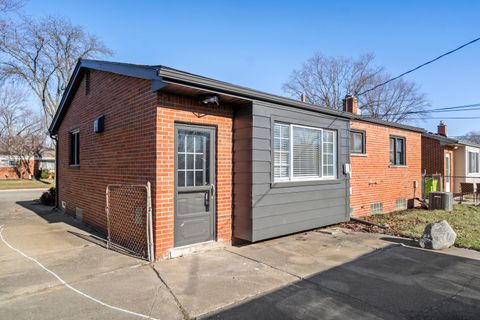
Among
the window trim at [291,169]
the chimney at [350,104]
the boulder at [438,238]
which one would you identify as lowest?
the boulder at [438,238]

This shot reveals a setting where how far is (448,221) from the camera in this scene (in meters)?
8.67

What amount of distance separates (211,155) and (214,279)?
239cm

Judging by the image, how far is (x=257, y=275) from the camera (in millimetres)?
4418

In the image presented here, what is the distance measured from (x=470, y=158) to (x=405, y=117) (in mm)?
17029

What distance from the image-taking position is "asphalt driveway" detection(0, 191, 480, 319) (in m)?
3.34

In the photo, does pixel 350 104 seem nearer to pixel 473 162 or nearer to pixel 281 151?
pixel 281 151

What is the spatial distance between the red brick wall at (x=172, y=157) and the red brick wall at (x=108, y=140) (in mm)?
174

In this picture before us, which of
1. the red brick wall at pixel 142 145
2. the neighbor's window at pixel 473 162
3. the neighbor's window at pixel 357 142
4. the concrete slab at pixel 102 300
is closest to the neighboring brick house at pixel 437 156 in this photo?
the neighbor's window at pixel 473 162

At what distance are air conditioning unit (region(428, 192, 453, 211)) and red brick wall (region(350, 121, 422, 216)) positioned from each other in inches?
34.1

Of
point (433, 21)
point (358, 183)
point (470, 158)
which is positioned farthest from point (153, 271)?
point (470, 158)

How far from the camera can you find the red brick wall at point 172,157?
16.8ft

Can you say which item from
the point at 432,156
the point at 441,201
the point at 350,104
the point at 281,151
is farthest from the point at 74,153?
the point at 432,156

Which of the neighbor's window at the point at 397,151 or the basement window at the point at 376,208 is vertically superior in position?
the neighbor's window at the point at 397,151

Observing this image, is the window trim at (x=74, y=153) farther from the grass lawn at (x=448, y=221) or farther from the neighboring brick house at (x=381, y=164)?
the grass lawn at (x=448, y=221)
